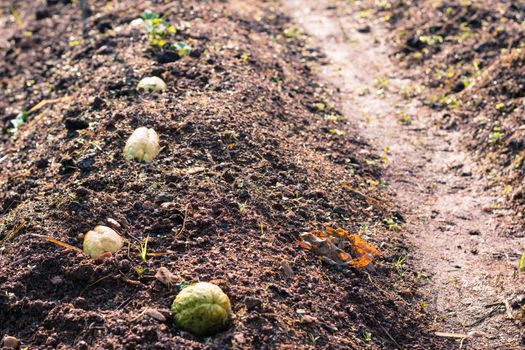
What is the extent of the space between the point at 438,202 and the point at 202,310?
2811 mm

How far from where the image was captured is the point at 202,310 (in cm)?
343

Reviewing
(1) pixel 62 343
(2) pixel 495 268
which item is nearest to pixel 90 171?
(1) pixel 62 343

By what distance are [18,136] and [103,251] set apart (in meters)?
2.68

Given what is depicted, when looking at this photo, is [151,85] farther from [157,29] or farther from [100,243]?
[100,243]

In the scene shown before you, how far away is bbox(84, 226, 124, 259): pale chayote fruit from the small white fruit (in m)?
1.92

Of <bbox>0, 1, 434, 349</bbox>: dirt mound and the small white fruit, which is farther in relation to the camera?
the small white fruit

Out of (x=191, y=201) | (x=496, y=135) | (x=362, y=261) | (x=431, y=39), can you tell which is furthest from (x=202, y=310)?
(x=431, y=39)

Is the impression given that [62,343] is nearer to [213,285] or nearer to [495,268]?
[213,285]

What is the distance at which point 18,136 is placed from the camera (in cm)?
617

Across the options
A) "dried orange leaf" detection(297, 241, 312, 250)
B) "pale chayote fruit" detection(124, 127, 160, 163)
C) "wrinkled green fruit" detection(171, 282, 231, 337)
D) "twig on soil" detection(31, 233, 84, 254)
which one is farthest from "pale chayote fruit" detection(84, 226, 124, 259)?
"dried orange leaf" detection(297, 241, 312, 250)

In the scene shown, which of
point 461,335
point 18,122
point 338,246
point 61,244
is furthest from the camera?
point 18,122

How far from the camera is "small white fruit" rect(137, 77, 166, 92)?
5640mm

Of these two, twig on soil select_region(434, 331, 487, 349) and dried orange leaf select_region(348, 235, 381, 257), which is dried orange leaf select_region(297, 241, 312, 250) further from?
twig on soil select_region(434, 331, 487, 349)

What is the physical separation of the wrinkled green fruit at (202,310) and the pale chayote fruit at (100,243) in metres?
0.66
